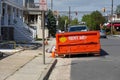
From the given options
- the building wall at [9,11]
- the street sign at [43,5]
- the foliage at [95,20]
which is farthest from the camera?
the foliage at [95,20]

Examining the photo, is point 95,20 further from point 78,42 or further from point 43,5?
point 43,5

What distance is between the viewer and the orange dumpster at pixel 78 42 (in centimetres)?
2481

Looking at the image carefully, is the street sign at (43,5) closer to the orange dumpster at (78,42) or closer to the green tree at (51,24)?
the orange dumpster at (78,42)

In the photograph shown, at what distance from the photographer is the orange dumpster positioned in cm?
2481

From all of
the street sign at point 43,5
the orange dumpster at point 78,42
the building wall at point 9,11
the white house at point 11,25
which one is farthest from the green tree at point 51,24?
the street sign at point 43,5

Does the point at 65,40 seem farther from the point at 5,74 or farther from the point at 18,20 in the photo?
the point at 18,20

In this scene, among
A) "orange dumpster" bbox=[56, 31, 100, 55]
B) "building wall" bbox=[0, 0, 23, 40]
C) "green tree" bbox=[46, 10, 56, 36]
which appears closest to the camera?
"orange dumpster" bbox=[56, 31, 100, 55]

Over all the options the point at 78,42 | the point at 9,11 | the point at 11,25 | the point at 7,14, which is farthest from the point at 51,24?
the point at 78,42

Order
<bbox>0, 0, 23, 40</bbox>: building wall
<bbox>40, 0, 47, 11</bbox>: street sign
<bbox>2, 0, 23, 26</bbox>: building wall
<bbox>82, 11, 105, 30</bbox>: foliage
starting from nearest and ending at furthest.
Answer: <bbox>40, 0, 47, 11</bbox>: street sign
<bbox>0, 0, 23, 40</bbox>: building wall
<bbox>2, 0, 23, 26</bbox>: building wall
<bbox>82, 11, 105, 30</bbox>: foliage

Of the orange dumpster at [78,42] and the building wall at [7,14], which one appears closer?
the orange dumpster at [78,42]

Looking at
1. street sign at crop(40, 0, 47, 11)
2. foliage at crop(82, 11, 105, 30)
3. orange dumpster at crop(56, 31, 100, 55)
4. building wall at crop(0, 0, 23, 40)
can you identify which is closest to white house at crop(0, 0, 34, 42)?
building wall at crop(0, 0, 23, 40)

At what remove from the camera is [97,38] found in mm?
25094

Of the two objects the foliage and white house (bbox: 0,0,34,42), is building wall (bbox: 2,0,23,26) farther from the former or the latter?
the foliage

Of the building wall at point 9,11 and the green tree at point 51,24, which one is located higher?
the building wall at point 9,11
